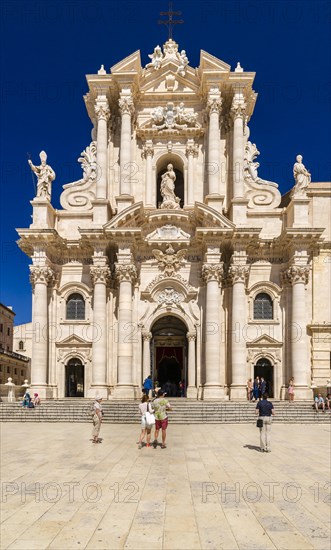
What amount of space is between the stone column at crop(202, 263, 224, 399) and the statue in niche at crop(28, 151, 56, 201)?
11.3 metres

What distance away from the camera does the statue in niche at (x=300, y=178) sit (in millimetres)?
33531

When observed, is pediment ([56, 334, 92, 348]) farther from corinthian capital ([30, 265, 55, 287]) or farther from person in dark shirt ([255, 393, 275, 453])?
person in dark shirt ([255, 393, 275, 453])

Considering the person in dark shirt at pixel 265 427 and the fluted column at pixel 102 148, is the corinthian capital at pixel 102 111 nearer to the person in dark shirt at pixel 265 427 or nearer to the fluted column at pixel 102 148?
the fluted column at pixel 102 148

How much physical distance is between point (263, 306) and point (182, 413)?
10.8 metres

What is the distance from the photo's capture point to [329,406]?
28531 millimetres

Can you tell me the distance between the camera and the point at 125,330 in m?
32.5

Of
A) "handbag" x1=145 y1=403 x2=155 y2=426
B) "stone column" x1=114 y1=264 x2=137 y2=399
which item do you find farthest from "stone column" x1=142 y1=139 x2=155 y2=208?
"handbag" x1=145 y1=403 x2=155 y2=426

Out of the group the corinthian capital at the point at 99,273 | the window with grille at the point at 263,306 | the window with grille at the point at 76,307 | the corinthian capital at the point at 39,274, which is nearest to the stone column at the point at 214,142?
the window with grille at the point at 263,306

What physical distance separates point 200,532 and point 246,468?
5.69 m

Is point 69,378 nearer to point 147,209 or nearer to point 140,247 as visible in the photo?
point 140,247

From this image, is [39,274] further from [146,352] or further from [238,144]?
[238,144]

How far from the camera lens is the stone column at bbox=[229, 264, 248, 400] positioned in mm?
31781

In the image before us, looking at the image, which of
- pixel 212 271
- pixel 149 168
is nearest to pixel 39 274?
pixel 149 168

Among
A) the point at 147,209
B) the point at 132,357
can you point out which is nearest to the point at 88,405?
the point at 132,357
